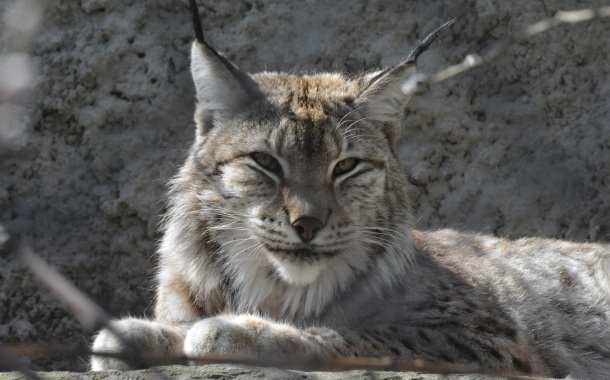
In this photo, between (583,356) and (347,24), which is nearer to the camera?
(583,356)

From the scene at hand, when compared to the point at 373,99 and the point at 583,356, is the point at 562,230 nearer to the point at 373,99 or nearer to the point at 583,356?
the point at 583,356

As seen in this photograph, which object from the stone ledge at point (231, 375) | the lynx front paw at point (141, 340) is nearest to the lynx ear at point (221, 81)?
the lynx front paw at point (141, 340)

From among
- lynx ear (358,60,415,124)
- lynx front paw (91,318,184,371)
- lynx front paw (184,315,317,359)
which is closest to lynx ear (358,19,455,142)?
lynx ear (358,60,415,124)

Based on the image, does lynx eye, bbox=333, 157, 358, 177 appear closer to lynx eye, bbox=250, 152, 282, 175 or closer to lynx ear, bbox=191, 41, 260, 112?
lynx eye, bbox=250, 152, 282, 175

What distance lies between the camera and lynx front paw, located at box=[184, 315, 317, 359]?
12.5ft

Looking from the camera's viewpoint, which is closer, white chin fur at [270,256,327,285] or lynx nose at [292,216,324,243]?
lynx nose at [292,216,324,243]

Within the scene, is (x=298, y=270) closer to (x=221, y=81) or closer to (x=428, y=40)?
(x=221, y=81)

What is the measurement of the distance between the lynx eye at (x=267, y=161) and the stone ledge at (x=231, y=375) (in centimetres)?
125

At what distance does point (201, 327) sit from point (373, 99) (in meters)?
1.64

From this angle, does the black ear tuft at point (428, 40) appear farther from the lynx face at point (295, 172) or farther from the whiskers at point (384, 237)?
the whiskers at point (384, 237)

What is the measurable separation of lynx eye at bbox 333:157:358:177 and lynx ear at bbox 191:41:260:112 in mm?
580

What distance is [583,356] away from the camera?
5242 millimetres

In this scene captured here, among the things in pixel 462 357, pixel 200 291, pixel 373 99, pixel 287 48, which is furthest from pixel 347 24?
pixel 462 357

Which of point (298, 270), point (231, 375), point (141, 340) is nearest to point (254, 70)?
point (298, 270)
